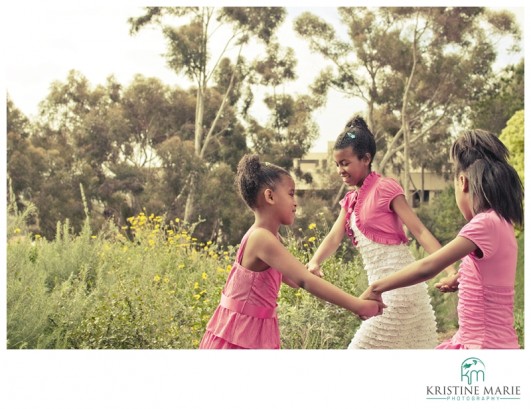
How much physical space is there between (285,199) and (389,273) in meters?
0.70

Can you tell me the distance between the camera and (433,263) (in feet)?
8.54

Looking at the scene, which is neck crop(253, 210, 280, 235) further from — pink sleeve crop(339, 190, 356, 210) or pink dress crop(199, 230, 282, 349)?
pink sleeve crop(339, 190, 356, 210)

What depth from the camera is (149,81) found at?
1505cm

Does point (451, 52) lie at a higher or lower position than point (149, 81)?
higher

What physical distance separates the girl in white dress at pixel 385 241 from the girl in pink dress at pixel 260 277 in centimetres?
42

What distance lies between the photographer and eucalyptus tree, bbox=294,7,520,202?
15016 mm

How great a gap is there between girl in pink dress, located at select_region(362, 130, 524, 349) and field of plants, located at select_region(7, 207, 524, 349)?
2284mm

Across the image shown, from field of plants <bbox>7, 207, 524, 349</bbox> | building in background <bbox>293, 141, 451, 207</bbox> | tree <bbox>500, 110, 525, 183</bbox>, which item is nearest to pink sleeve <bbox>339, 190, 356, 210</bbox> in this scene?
field of plants <bbox>7, 207, 524, 349</bbox>

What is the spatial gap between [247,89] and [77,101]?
3.22 m

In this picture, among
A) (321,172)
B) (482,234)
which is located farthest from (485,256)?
(321,172)

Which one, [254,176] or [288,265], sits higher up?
[254,176]

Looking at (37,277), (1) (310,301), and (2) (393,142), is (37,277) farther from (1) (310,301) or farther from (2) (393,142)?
(2) (393,142)

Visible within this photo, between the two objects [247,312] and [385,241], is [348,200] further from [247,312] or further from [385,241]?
[247,312]
